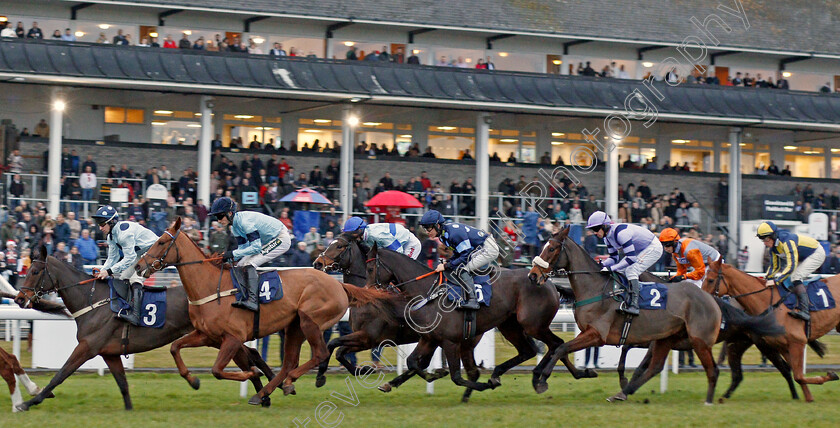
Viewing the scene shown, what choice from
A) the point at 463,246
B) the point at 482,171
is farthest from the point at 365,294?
the point at 482,171

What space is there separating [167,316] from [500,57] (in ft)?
65.4

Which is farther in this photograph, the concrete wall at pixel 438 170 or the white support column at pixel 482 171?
the white support column at pixel 482 171

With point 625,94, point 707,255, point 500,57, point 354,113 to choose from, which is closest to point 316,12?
point 354,113

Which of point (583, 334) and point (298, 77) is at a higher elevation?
point (298, 77)

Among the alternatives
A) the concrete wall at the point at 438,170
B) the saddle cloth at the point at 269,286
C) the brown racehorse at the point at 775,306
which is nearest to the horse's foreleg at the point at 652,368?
the brown racehorse at the point at 775,306

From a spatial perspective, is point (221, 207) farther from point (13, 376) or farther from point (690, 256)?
point (690, 256)

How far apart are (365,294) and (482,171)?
14666 millimetres

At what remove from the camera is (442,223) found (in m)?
10.3

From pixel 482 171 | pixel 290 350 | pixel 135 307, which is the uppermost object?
pixel 482 171

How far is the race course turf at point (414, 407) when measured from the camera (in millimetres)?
8570

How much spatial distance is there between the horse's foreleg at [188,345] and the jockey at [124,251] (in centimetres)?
39

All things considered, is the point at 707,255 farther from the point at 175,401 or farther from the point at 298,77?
the point at 298,77

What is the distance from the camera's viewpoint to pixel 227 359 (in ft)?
29.9

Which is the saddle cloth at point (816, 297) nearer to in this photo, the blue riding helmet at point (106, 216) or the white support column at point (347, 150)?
the blue riding helmet at point (106, 216)
